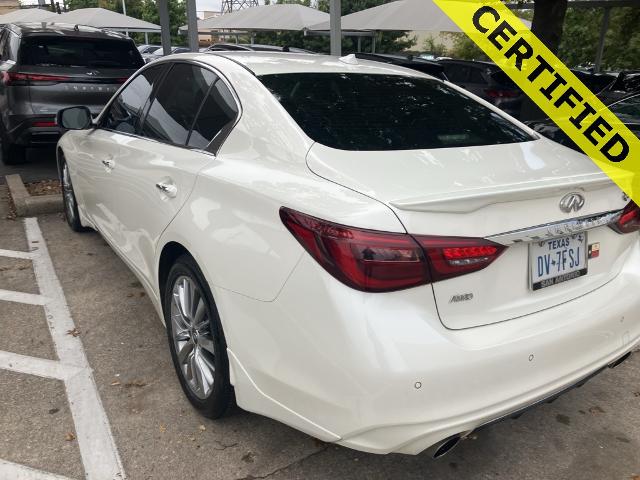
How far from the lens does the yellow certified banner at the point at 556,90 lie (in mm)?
4660

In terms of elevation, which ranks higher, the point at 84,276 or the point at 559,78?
the point at 559,78

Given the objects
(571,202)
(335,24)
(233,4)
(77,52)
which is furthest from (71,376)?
(233,4)

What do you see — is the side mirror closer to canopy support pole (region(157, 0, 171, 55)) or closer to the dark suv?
the dark suv

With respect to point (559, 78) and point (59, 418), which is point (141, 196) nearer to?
point (59, 418)

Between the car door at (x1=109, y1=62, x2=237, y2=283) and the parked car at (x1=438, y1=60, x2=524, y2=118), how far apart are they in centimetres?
1092

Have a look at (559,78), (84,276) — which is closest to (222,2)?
(559,78)

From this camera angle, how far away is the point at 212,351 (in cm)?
243

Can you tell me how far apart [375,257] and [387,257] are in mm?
36

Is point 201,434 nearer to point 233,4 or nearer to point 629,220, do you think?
point 629,220

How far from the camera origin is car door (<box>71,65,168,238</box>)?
3439 millimetres

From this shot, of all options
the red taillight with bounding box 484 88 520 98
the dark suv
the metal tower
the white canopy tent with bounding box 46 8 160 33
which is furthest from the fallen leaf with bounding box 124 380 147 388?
the metal tower

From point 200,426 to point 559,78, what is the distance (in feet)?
30.9

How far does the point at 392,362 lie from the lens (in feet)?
5.53

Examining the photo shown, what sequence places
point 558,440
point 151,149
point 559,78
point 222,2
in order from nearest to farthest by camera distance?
point 558,440 → point 151,149 → point 559,78 → point 222,2
